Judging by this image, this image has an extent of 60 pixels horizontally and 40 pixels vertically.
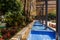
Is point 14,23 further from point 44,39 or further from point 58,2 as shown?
point 58,2

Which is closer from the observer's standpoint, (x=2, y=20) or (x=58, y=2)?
(x=58, y=2)

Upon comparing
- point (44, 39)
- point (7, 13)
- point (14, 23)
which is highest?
point (7, 13)

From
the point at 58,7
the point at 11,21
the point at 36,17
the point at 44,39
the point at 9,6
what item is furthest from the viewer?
the point at 36,17

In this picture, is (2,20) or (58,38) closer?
(58,38)

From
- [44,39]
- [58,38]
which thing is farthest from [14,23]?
[58,38]

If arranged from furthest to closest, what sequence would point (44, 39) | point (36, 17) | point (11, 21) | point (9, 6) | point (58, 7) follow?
point (36, 17)
point (11, 21)
point (9, 6)
point (44, 39)
point (58, 7)

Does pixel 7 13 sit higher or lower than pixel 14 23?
higher

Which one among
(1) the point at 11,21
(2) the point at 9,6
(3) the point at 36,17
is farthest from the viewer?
(3) the point at 36,17

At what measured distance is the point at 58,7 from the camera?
1603mm

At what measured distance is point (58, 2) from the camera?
1603 millimetres

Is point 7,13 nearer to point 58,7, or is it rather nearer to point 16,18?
point 16,18

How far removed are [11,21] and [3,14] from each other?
0.73 metres

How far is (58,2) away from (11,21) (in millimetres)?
8477

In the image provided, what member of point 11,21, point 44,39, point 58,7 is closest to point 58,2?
A: point 58,7
